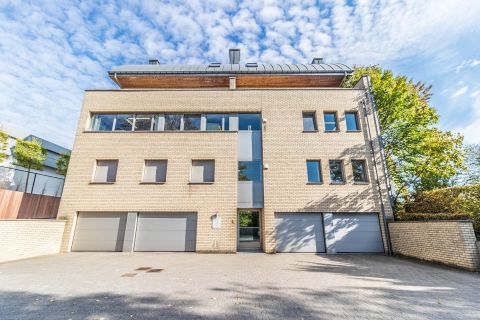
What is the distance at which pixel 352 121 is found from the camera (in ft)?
43.4

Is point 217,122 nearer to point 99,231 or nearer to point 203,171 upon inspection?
point 203,171

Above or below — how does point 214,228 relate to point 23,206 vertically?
below

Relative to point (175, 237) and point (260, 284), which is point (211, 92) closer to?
point (175, 237)

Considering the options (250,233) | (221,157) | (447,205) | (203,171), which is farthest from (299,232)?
(447,205)

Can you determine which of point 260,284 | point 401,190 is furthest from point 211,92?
point 401,190

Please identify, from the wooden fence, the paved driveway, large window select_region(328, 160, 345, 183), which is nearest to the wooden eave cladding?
large window select_region(328, 160, 345, 183)

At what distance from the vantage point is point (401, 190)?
14469 millimetres

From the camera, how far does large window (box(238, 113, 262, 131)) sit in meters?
13.1

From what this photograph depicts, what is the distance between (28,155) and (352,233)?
2232 cm

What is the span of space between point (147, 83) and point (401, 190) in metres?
20.3

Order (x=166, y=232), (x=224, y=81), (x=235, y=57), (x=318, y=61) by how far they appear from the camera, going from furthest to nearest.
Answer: (x=318, y=61)
(x=235, y=57)
(x=224, y=81)
(x=166, y=232)

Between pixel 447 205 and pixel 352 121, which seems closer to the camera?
pixel 447 205

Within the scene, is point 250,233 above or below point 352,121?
below

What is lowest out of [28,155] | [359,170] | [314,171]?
[314,171]
